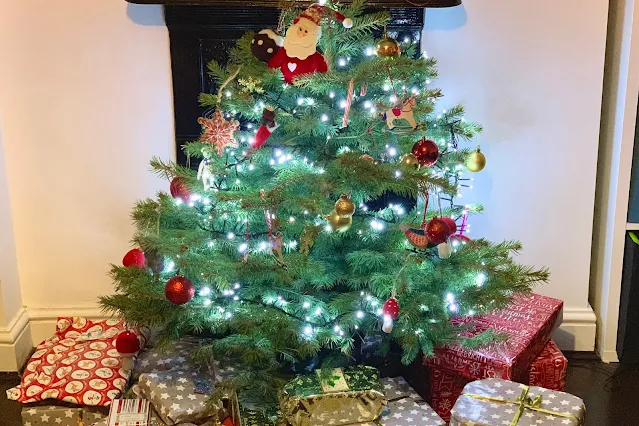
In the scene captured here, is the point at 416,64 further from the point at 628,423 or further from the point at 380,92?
the point at 628,423

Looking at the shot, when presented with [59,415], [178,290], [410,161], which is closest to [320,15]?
[410,161]

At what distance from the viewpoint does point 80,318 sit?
2.39m

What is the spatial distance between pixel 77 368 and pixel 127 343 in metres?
0.18

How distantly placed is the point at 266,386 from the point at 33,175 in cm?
114

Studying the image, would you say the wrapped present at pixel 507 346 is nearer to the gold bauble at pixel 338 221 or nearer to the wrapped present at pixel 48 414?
the gold bauble at pixel 338 221

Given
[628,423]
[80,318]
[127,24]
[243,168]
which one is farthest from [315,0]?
[628,423]

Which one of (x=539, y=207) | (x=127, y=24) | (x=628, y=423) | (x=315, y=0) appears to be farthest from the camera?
(x=539, y=207)

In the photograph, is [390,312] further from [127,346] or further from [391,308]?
[127,346]

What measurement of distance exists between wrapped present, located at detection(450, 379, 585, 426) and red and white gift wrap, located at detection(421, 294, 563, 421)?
151mm

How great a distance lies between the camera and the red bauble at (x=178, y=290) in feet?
6.05

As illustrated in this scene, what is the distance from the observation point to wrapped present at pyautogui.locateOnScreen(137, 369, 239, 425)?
6.34 ft

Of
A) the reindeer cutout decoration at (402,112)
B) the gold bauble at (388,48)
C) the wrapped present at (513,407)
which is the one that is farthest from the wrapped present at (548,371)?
the gold bauble at (388,48)

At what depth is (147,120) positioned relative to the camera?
7.93ft

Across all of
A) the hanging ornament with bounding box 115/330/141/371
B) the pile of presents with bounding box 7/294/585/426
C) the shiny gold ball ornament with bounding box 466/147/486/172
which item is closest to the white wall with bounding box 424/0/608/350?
the pile of presents with bounding box 7/294/585/426
